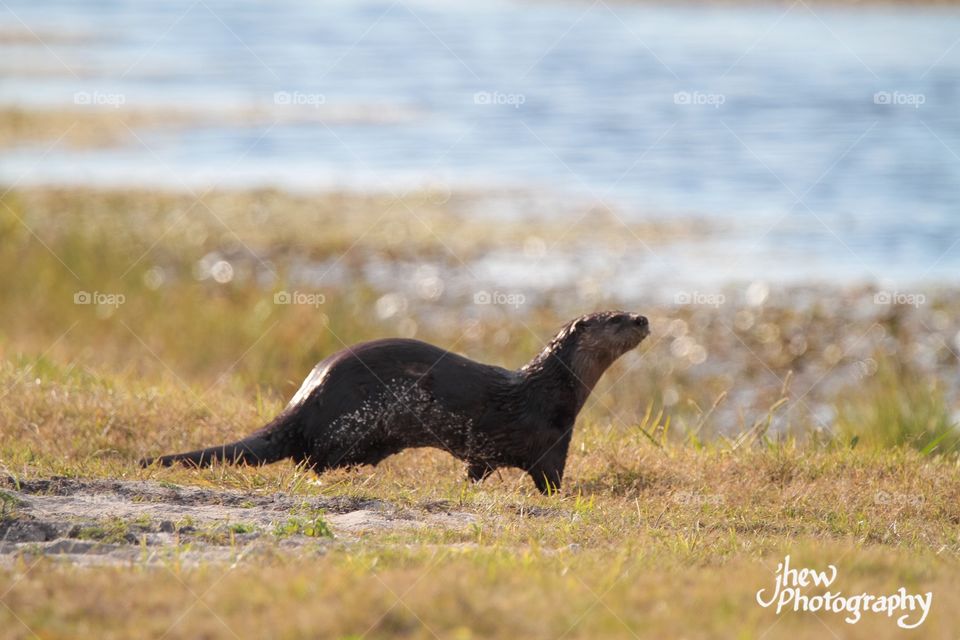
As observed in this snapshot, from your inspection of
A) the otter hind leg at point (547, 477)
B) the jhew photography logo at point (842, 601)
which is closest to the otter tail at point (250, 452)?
the otter hind leg at point (547, 477)

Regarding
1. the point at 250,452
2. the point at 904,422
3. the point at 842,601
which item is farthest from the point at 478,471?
the point at 904,422

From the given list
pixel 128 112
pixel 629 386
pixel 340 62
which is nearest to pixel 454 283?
pixel 629 386

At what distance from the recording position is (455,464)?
7.18 metres

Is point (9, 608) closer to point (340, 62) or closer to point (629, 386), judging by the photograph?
point (629, 386)

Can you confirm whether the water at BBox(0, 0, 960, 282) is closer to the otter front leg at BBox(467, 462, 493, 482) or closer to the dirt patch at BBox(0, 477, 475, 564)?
the otter front leg at BBox(467, 462, 493, 482)

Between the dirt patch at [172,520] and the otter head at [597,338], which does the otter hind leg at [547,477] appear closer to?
the otter head at [597,338]

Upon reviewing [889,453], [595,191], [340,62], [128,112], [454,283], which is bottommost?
[889,453]

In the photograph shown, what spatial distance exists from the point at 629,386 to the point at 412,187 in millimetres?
6652

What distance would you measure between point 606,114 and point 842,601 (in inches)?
720

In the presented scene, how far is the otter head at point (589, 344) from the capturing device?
274 inches

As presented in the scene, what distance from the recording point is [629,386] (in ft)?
36.3

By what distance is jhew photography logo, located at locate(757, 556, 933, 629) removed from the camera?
13.9 feet

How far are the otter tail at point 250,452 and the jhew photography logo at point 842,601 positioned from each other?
2848 mm

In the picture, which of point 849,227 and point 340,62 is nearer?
point 849,227
